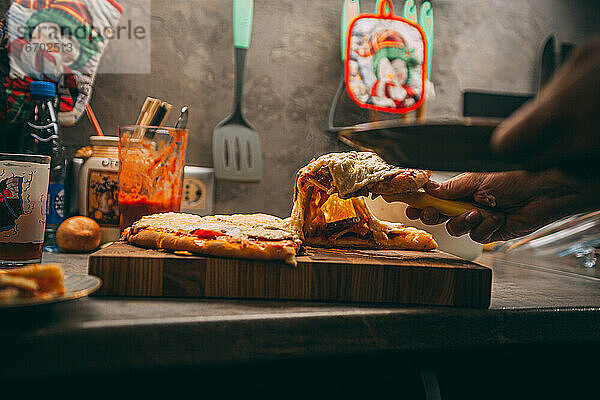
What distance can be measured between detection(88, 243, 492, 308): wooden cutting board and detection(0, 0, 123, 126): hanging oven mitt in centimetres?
68

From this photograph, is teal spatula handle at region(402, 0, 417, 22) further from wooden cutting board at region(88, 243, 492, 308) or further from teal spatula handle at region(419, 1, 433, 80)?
wooden cutting board at region(88, 243, 492, 308)

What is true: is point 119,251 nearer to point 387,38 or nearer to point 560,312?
point 560,312

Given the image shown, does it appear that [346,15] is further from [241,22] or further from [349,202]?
[349,202]

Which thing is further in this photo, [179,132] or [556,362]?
[179,132]

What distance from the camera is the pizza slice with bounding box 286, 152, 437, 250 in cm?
76

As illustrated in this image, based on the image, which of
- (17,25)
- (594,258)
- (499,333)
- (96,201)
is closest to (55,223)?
(96,201)

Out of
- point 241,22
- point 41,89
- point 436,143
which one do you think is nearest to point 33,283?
point 436,143

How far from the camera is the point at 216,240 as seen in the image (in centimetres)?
64

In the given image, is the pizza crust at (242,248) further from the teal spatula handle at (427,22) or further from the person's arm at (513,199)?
the teal spatula handle at (427,22)

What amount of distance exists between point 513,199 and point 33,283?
2.13 feet

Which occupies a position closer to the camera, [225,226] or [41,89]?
[225,226]

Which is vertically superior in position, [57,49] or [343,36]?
[343,36]

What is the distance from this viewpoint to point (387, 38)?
54.2 inches

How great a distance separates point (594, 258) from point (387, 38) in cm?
74
